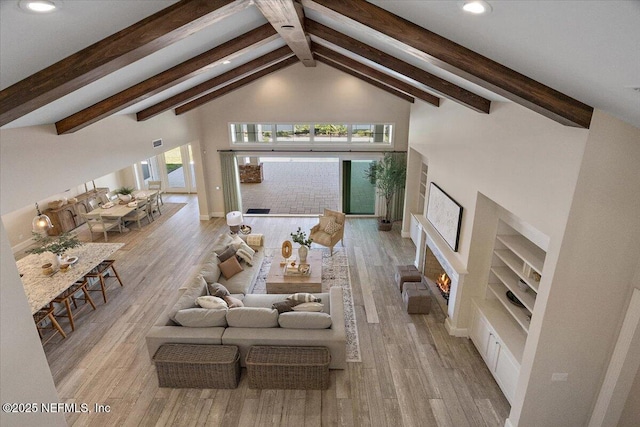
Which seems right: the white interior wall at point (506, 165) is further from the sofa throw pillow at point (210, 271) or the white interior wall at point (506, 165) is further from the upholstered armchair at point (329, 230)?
the sofa throw pillow at point (210, 271)

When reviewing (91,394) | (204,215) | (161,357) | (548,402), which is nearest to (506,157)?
(548,402)

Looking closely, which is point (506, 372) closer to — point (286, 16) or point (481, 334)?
point (481, 334)

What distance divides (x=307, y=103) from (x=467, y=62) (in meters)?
7.34

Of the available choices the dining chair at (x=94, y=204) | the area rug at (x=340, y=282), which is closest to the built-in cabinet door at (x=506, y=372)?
the area rug at (x=340, y=282)

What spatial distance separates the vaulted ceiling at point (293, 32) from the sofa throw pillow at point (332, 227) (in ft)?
15.3

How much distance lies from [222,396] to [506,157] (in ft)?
14.8

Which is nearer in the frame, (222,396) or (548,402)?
(548,402)

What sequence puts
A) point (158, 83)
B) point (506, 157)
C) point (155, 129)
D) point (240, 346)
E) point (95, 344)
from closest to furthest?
A: point (506, 157) < point (158, 83) < point (240, 346) < point (95, 344) < point (155, 129)

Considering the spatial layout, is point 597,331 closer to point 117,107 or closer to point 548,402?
point 548,402

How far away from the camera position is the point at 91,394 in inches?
182

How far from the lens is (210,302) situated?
515 centimetres

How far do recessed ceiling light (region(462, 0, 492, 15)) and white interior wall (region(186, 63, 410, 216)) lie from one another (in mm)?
7983

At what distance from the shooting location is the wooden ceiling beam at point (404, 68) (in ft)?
14.3

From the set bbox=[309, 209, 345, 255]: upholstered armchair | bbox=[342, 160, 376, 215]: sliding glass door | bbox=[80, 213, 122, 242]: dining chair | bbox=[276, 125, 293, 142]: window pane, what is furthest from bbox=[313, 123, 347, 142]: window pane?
bbox=[80, 213, 122, 242]: dining chair
